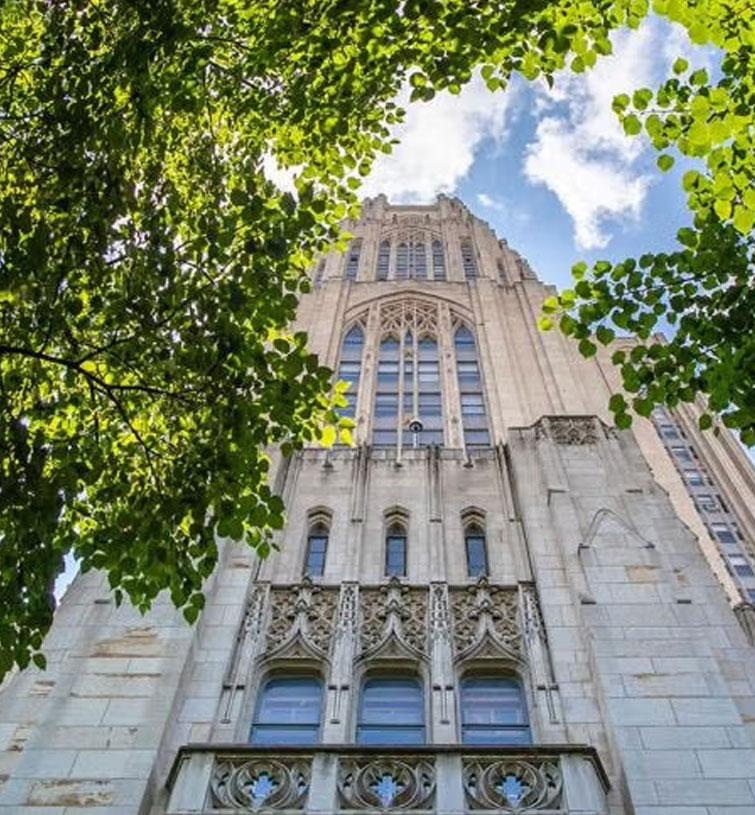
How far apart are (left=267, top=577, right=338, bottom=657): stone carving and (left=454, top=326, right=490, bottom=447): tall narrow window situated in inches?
304

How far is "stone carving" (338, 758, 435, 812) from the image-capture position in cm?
1149

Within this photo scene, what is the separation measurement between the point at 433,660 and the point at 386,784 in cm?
300

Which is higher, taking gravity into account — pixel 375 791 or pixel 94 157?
pixel 94 157

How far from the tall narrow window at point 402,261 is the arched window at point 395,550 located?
61.4 ft

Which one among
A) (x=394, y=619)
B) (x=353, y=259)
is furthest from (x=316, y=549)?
(x=353, y=259)

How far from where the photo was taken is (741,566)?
57281 mm

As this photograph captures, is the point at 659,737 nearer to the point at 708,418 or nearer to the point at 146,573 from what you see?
the point at 708,418

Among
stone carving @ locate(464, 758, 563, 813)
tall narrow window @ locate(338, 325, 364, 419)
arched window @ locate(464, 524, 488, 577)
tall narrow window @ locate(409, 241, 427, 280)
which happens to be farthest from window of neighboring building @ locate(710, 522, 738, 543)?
stone carving @ locate(464, 758, 563, 813)

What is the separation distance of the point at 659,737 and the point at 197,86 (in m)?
10.3

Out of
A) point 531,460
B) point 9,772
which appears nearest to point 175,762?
point 9,772

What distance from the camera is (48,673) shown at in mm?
14062

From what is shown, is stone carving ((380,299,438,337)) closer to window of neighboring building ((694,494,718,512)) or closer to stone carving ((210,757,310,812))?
stone carving ((210,757,310,812))

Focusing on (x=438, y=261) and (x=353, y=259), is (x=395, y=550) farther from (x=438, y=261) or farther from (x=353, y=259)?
(x=353, y=259)

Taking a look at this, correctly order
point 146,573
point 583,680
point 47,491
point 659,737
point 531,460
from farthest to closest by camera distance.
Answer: point 531,460
point 583,680
point 659,737
point 146,573
point 47,491
